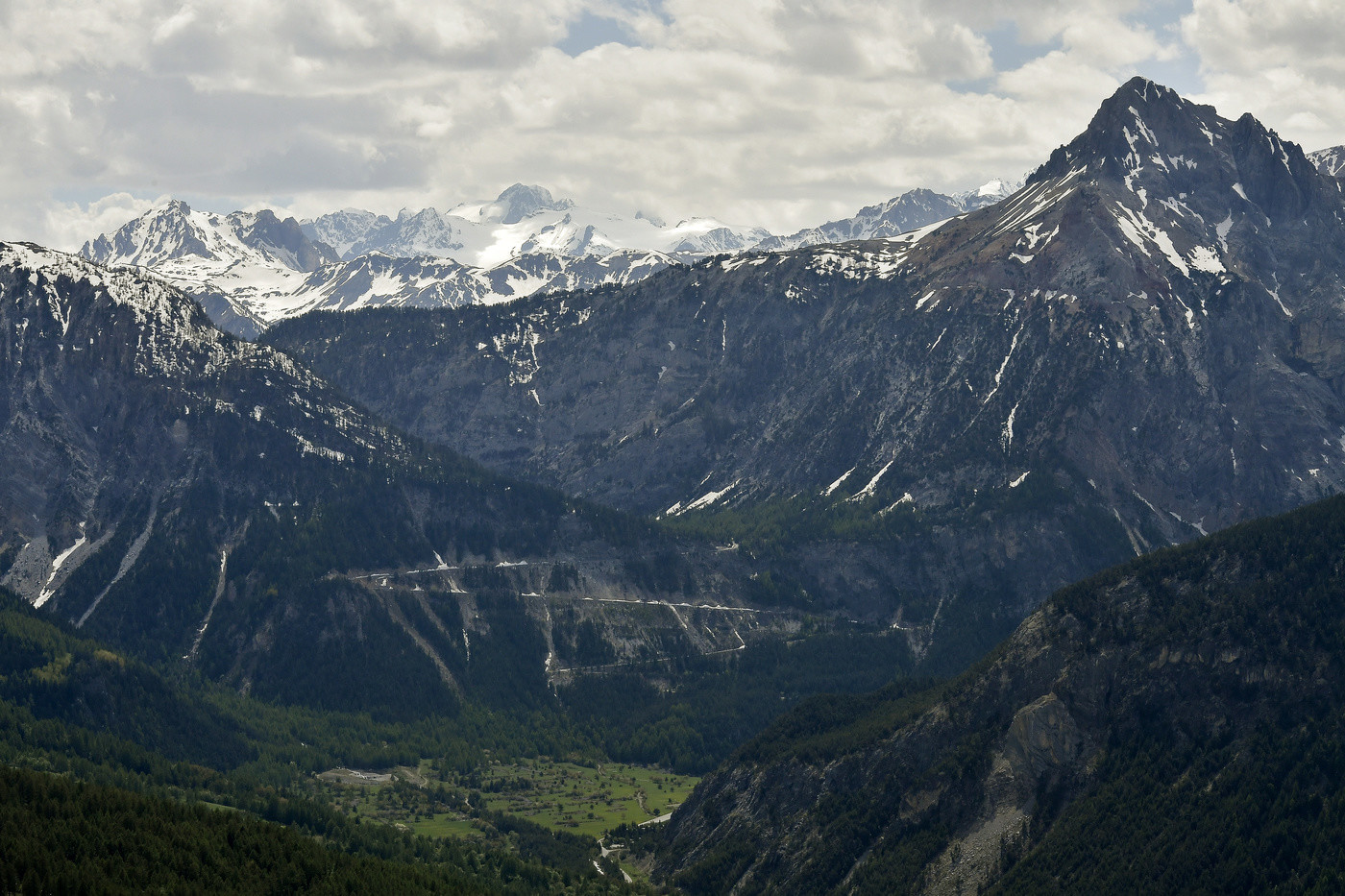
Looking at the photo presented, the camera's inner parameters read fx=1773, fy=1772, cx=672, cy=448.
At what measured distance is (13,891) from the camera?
590 ft

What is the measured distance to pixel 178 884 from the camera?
198m

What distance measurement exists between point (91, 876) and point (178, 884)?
37.5 feet

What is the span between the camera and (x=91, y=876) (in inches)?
7441

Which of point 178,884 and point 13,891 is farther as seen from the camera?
point 178,884

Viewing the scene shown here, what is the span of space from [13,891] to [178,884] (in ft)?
71.0

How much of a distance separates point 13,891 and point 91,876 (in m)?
10.4
